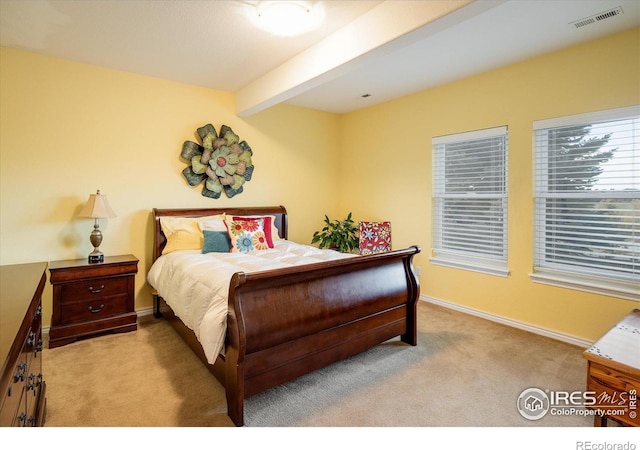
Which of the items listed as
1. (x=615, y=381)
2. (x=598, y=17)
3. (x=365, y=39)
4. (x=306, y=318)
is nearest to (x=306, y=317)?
(x=306, y=318)

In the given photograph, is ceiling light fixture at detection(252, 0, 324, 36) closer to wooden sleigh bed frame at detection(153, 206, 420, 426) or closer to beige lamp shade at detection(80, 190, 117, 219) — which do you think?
wooden sleigh bed frame at detection(153, 206, 420, 426)

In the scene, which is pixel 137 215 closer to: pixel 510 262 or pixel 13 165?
pixel 13 165

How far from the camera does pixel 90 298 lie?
3047mm

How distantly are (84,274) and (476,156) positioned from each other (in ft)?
13.5

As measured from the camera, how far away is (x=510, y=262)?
3396 millimetres

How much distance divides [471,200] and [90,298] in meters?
4.01

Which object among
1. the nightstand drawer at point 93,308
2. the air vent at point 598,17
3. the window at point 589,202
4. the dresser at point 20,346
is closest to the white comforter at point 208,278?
the nightstand drawer at point 93,308

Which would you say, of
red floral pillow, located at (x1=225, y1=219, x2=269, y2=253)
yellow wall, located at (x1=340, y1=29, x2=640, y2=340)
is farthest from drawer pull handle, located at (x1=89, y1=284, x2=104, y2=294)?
yellow wall, located at (x1=340, y1=29, x2=640, y2=340)

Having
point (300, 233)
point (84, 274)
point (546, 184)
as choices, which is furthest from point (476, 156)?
point (84, 274)

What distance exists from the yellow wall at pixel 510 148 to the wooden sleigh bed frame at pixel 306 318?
1.23 meters

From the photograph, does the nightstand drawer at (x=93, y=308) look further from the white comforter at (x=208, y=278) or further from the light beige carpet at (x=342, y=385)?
the white comforter at (x=208, y=278)

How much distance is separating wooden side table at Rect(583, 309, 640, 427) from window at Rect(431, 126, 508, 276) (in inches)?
69.3

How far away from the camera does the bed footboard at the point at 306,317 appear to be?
191 cm

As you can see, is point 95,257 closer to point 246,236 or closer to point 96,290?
point 96,290
